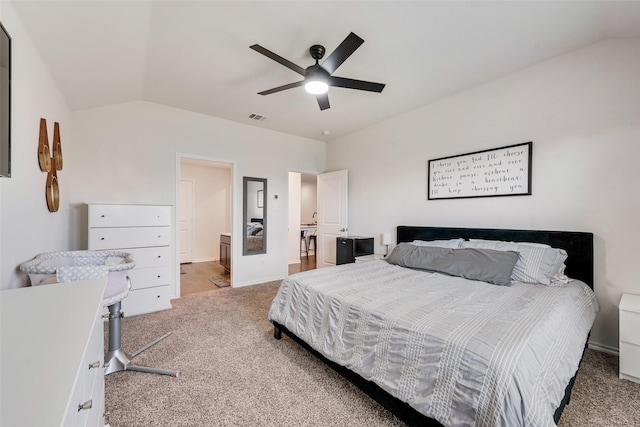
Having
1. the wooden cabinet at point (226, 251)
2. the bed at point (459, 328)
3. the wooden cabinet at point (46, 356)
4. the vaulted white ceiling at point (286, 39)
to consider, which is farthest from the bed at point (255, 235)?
the wooden cabinet at point (46, 356)

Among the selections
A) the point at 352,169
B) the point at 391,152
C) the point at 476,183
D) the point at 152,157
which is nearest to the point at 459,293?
the point at 476,183

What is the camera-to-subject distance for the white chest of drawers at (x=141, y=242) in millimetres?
3141

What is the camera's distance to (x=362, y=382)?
5.72ft

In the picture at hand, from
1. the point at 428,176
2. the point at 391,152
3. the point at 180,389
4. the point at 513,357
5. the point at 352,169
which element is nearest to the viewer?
the point at 513,357

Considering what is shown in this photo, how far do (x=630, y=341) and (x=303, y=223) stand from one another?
7.21 m

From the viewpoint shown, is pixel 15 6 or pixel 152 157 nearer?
pixel 15 6

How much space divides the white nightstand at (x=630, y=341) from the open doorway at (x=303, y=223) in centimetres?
465

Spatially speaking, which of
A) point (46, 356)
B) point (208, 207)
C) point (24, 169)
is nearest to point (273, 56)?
point (24, 169)

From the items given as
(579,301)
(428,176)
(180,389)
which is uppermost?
(428,176)

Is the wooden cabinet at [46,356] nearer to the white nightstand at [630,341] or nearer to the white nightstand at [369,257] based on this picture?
the white nightstand at [630,341]

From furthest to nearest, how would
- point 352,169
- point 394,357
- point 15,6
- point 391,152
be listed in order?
1. point 352,169
2. point 391,152
3. point 15,6
4. point 394,357

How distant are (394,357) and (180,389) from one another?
1519mm

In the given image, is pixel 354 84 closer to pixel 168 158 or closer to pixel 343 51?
pixel 343 51

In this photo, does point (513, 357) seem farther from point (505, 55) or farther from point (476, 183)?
point (505, 55)
